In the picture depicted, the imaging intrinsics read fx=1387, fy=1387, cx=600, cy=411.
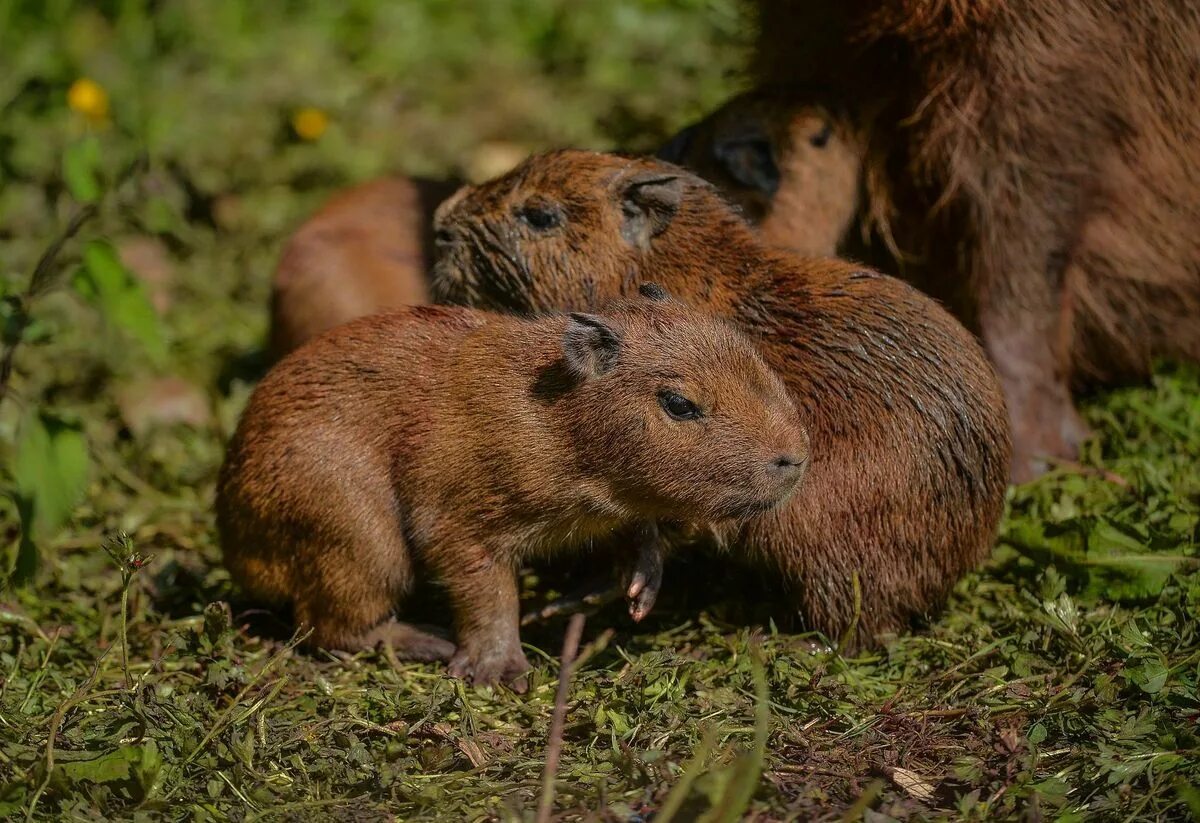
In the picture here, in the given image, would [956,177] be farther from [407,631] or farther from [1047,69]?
[407,631]

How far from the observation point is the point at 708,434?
3707 mm

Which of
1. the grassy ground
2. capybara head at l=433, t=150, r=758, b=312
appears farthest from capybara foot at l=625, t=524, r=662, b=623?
capybara head at l=433, t=150, r=758, b=312

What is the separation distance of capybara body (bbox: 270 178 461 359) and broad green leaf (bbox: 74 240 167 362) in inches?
37.9

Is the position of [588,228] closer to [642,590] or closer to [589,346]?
[589,346]

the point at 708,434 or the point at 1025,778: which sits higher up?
the point at 708,434

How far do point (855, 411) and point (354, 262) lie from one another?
2.47 metres

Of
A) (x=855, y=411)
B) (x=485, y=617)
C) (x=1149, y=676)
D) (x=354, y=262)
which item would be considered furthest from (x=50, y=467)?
(x=1149, y=676)

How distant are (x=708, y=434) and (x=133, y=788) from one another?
5.56ft

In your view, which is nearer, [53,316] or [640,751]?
[640,751]

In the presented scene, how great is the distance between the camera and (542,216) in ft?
15.2

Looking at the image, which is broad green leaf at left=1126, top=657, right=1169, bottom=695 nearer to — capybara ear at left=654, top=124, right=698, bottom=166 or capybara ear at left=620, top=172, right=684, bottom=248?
capybara ear at left=620, top=172, right=684, bottom=248

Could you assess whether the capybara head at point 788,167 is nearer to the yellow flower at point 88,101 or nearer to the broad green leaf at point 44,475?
the broad green leaf at point 44,475

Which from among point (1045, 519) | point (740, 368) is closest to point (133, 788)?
point (740, 368)

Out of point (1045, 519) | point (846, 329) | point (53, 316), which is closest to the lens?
point (846, 329)
